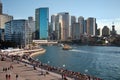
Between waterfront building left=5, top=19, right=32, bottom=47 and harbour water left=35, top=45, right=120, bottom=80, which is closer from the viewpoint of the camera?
harbour water left=35, top=45, right=120, bottom=80

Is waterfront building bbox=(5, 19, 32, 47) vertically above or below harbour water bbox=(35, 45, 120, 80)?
above

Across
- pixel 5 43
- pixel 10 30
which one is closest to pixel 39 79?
pixel 5 43

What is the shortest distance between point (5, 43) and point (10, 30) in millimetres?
37479

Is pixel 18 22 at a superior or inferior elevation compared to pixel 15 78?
superior

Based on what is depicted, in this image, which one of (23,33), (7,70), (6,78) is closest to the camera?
(6,78)

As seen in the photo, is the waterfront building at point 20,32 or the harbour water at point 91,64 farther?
the waterfront building at point 20,32

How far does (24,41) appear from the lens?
183 meters

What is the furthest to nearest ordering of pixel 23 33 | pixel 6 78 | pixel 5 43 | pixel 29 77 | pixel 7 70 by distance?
1. pixel 23 33
2. pixel 5 43
3. pixel 7 70
4. pixel 29 77
5. pixel 6 78

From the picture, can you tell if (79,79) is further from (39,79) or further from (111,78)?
(111,78)

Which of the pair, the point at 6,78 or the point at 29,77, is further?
the point at 29,77

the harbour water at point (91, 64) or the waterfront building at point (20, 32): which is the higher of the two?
the waterfront building at point (20, 32)

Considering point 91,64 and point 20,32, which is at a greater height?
point 20,32

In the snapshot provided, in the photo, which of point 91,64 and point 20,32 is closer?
point 91,64

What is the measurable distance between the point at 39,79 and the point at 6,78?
515 cm
